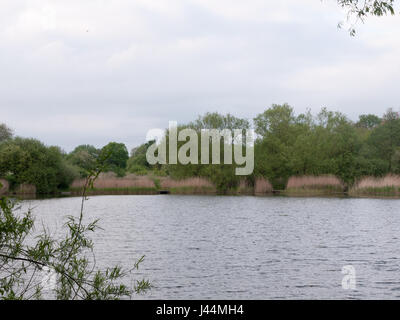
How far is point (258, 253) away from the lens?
16328 mm

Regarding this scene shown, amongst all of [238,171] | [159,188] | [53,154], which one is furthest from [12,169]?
[238,171]

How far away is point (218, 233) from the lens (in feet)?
70.6

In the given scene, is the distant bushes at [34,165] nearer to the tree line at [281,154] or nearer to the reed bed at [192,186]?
the tree line at [281,154]

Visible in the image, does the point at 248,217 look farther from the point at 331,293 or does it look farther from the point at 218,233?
the point at 331,293

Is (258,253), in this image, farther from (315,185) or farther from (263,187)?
(263,187)

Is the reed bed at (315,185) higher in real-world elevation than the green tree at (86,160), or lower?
lower

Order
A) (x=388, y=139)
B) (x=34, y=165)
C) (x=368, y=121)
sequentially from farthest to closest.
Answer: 1. (x=368, y=121)
2. (x=388, y=139)
3. (x=34, y=165)

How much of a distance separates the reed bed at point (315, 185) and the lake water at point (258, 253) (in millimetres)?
23334

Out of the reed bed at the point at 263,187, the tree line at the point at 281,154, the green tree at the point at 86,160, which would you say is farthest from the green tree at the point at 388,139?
the green tree at the point at 86,160

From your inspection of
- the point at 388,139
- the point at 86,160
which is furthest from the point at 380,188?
the point at 86,160

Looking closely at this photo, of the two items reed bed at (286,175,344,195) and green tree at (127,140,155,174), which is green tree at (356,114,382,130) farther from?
reed bed at (286,175,344,195)

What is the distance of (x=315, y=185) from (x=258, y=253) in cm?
3770

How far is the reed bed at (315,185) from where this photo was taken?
52250 millimetres

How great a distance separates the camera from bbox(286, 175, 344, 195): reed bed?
52.2 meters
